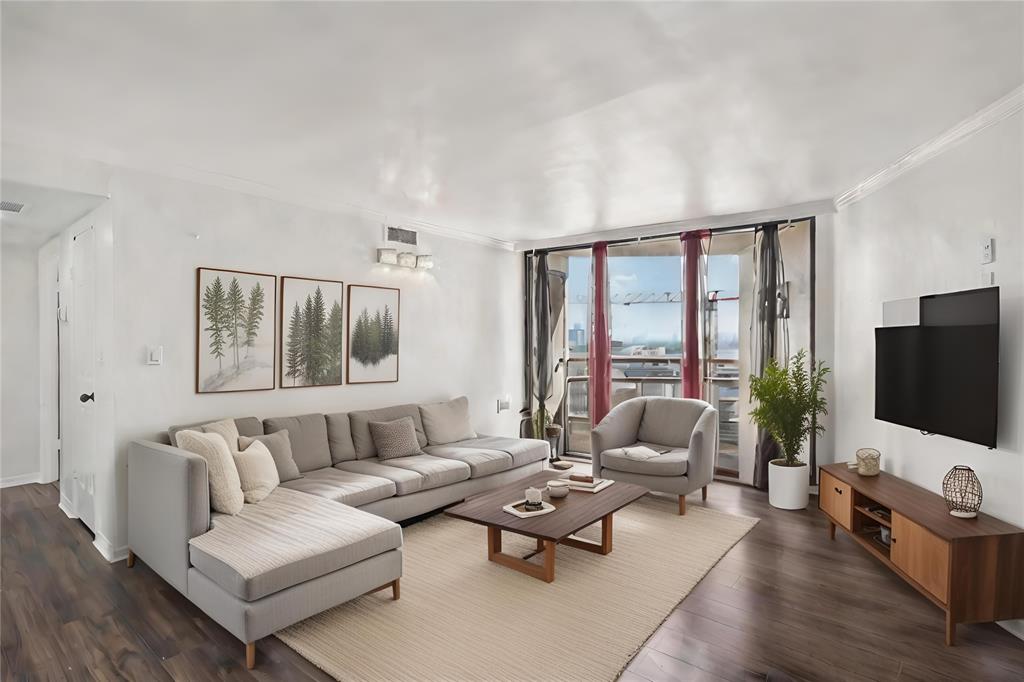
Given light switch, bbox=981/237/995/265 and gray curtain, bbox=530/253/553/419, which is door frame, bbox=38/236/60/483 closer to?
gray curtain, bbox=530/253/553/419

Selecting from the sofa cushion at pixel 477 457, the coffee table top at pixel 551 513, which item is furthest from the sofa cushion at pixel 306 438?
the coffee table top at pixel 551 513

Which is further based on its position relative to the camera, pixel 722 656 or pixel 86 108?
pixel 86 108

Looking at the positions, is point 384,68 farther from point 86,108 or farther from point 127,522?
point 127,522

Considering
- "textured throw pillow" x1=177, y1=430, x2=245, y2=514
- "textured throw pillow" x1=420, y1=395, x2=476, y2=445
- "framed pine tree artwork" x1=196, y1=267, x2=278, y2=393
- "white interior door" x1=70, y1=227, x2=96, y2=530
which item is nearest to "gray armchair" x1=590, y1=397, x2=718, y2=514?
"textured throw pillow" x1=420, y1=395, x2=476, y2=445

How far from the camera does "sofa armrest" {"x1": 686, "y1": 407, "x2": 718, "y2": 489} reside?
15.3ft

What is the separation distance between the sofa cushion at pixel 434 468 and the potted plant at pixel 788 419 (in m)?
2.58

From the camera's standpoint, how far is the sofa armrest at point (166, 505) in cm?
293

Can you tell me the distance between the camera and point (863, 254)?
4379 millimetres

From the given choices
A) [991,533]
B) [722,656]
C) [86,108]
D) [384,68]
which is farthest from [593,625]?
[86,108]

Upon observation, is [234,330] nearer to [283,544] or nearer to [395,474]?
[395,474]

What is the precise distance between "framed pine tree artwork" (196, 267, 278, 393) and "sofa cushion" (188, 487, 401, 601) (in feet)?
3.99

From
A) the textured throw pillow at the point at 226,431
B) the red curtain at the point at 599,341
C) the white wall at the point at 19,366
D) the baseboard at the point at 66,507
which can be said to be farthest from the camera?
the red curtain at the point at 599,341

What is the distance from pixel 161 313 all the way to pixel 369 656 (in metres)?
2.67

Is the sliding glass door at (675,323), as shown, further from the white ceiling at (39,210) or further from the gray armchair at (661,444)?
the white ceiling at (39,210)
